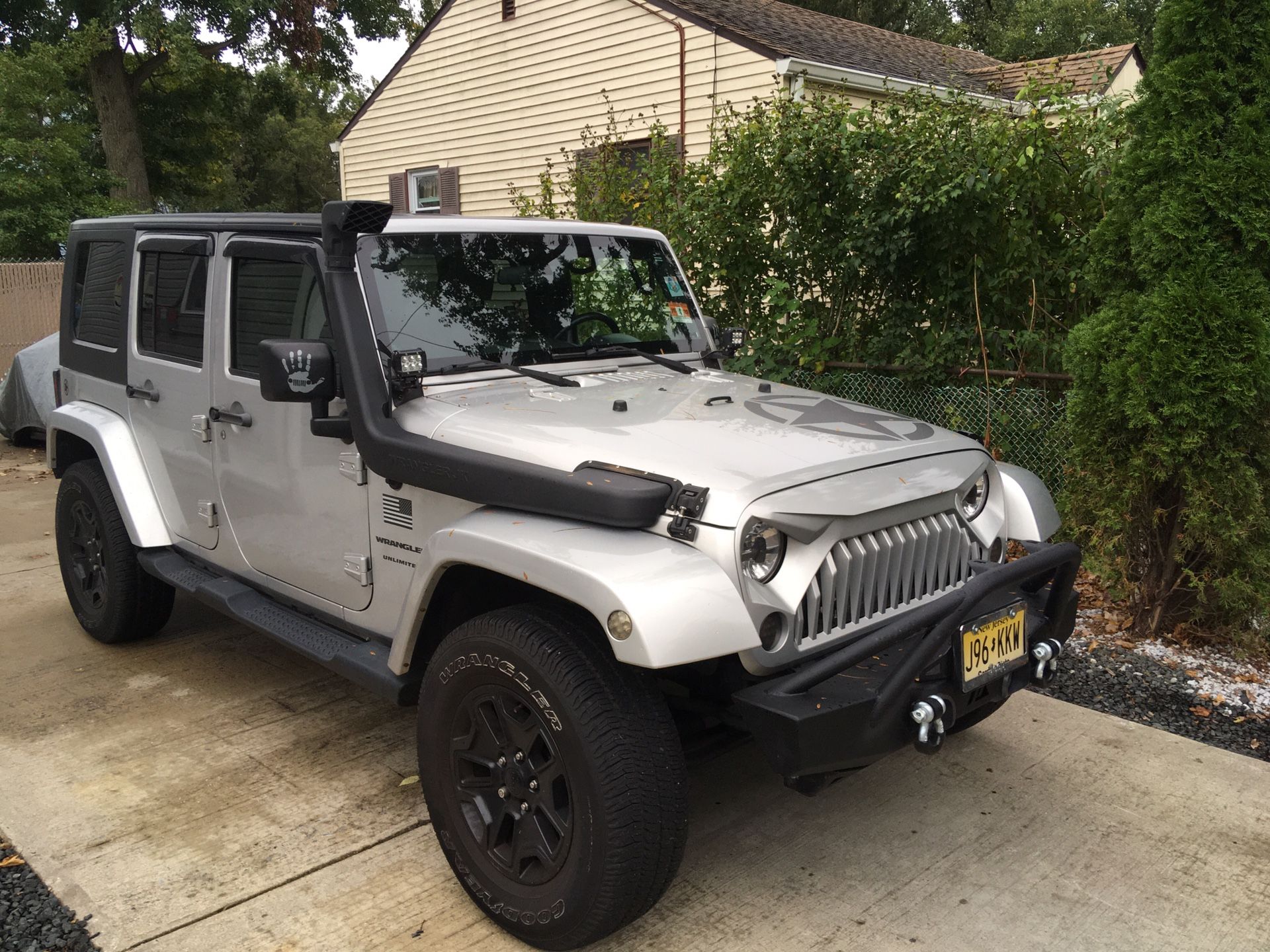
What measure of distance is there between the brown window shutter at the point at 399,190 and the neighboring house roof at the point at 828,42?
5519 millimetres

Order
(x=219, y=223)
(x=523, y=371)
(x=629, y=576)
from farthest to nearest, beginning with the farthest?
(x=219, y=223) → (x=523, y=371) → (x=629, y=576)

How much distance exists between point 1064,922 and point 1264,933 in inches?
20.7

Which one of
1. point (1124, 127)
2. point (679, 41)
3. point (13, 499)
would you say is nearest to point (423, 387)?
point (1124, 127)

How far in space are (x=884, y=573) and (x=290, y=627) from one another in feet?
6.75

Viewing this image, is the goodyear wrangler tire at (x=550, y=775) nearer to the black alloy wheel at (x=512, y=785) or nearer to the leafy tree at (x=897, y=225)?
the black alloy wheel at (x=512, y=785)

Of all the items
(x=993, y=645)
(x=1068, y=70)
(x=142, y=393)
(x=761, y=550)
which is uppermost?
(x=1068, y=70)

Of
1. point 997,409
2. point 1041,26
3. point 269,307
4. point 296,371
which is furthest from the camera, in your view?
point 1041,26

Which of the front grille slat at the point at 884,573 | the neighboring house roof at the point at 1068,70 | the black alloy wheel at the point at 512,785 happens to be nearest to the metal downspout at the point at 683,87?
the neighboring house roof at the point at 1068,70

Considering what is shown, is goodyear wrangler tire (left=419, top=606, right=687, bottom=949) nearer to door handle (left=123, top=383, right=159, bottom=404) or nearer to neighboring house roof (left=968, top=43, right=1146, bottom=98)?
door handle (left=123, top=383, right=159, bottom=404)

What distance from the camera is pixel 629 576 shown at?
2.39 meters

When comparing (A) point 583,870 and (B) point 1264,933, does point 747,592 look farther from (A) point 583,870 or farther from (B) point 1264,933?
(B) point 1264,933

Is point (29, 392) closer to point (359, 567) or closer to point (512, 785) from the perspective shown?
point (359, 567)

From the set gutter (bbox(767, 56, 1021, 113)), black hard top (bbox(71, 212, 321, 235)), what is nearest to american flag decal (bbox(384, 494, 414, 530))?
black hard top (bbox(71, 212, 321, 235))

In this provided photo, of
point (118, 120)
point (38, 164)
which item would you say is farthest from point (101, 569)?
point (118, 120)
